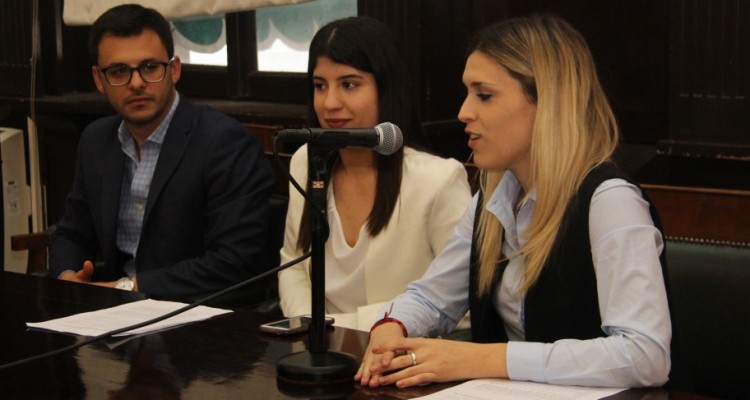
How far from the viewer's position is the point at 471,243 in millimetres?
2139

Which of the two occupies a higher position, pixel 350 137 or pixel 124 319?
pixel 350 137

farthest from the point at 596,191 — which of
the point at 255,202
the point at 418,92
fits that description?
the point at 418,92

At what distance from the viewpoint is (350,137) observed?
1684 mm

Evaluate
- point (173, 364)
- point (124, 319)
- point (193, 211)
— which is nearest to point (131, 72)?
point (193, 211)

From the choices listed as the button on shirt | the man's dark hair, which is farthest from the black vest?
the man's dark hair

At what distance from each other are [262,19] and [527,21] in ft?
8.41

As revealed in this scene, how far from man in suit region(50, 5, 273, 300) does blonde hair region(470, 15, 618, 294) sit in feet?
3.90

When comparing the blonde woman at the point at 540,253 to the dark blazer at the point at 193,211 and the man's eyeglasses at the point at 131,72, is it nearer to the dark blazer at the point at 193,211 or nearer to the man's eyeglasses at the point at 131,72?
the dark blazer at the point at 193,211

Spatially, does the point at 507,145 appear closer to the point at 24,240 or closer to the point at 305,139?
the point at 305,139

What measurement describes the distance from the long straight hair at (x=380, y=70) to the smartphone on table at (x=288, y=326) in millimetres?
588

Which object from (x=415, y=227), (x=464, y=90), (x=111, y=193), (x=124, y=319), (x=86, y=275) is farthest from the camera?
(x=464, y=90)

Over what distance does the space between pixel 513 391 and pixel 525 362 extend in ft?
0.24

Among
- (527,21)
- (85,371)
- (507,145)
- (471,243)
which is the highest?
Answer: (527,21)

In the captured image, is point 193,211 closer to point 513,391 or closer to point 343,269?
point 343,269
